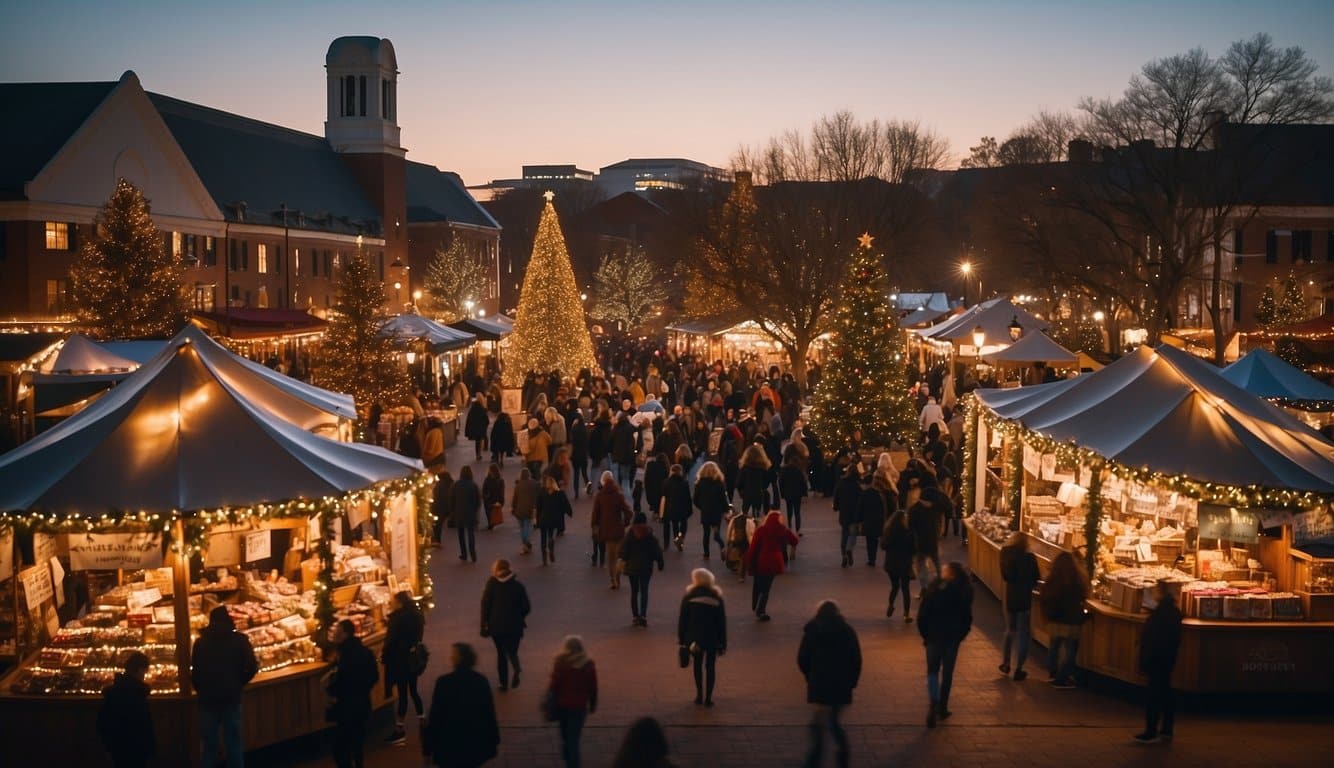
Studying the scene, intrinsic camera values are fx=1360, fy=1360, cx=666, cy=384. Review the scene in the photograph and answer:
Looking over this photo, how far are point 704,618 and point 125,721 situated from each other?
14.3 ft

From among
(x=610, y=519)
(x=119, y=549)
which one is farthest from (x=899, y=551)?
(x=119, y=549)

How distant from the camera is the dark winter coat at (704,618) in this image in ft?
35.8

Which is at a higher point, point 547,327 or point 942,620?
point 547,327

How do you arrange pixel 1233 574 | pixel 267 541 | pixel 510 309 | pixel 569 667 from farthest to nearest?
1. pixel 510 309
2. pixel 1233 574
3. pixel 267 541
4. pixel 569 667

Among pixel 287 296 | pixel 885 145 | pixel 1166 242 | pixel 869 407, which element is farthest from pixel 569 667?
pixel 287 296

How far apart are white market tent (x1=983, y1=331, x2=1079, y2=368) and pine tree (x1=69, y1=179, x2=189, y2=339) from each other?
1969 centimetres

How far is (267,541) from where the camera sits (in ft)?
36.9

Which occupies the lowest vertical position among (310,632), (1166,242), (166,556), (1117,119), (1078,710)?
(1078,710)

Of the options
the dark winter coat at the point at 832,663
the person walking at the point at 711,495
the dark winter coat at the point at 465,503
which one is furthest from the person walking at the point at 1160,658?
the dark winter coat at the point at 465,503

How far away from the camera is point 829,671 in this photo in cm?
938

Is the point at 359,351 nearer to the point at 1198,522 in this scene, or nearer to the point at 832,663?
the point at 1198,522

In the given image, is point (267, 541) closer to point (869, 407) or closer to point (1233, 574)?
point (1233, 574)

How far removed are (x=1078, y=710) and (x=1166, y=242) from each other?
30.1 metres

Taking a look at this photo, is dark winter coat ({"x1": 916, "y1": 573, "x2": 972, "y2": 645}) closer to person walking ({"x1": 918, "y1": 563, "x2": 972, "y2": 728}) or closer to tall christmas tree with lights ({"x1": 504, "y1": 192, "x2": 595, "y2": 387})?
person walking ({"x1": 918, "y1": 563, "x2": 972, "y2": 728})
